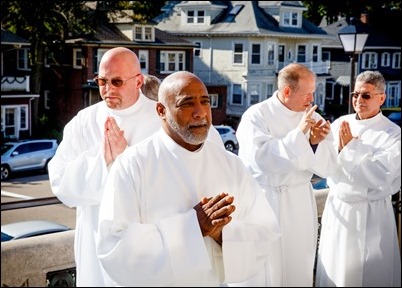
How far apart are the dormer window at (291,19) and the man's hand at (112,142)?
884 inches

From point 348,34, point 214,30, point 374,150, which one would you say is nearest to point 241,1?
point 214,30

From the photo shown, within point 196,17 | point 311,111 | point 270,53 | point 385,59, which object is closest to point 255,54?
point 270,53

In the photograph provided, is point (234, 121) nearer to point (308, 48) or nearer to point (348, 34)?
point (308, 48)

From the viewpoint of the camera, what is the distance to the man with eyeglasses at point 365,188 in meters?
2.74

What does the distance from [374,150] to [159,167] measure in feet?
4.27

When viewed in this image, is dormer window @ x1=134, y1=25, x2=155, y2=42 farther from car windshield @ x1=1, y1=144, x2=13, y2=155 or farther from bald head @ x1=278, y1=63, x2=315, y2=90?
bald head @ x1=278, y1=63, x2=315, y2=90

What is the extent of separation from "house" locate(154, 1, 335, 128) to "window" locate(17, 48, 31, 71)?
5012 millimetres

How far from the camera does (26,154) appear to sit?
1546 cm

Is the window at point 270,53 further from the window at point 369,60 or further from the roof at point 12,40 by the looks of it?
the roof at point 12,40

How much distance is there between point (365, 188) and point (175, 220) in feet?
4.31

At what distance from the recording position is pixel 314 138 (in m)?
2.62

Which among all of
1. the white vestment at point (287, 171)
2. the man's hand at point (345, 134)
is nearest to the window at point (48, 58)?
the white vestment at point (287, 171)

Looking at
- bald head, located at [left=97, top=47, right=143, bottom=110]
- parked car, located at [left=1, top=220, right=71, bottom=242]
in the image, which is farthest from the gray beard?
parked car, located at [left=1, top=220, right=71, bottom=242]

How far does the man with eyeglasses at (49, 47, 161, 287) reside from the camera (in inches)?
86.0
